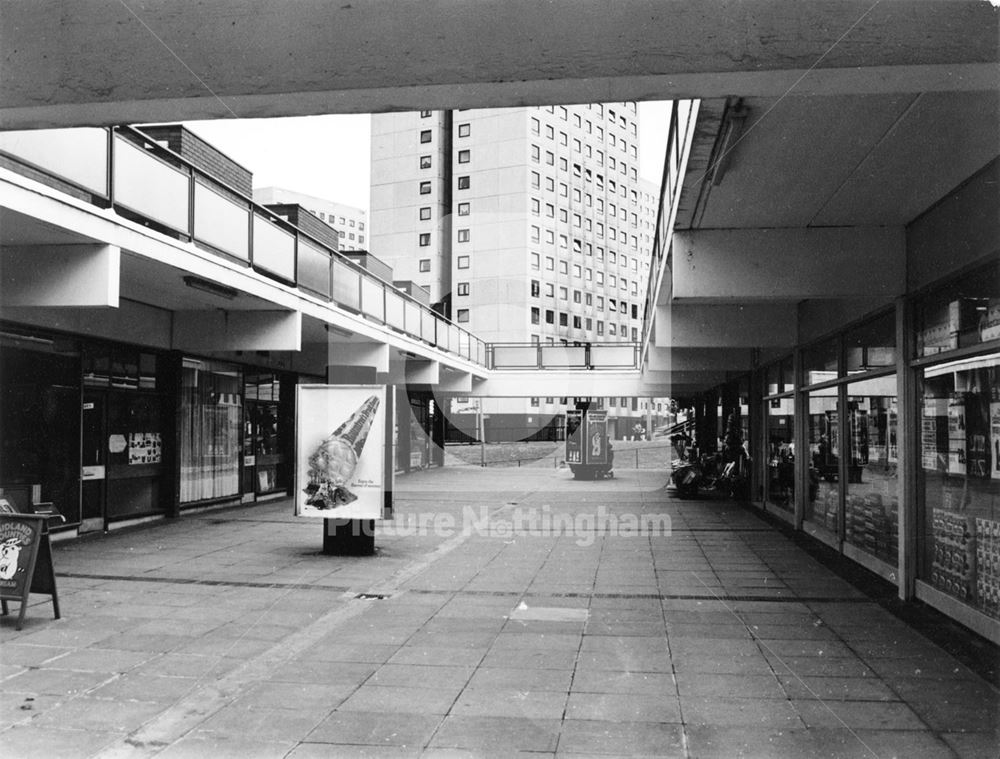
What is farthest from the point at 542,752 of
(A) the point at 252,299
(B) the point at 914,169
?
(A) the point at 252,299

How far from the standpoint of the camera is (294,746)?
179 inches

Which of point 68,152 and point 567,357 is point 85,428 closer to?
point 68,152

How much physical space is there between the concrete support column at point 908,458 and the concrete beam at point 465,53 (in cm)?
513

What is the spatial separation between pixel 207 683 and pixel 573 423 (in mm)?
24303

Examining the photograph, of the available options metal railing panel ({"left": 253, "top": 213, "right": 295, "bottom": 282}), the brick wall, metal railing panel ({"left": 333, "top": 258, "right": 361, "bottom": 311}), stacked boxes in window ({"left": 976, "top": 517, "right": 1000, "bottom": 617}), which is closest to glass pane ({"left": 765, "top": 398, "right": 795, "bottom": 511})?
stacked boxes in window ({"left": 976, "top": 517, "right": 1000, "bottom": 617})

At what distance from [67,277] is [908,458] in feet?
28.8

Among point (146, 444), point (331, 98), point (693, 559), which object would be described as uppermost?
point (331, 98)

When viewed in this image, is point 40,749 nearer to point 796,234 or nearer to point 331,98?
point 331,98

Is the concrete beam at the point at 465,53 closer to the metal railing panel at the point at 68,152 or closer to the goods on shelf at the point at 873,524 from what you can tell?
the metal railing panel at the point at 68,152

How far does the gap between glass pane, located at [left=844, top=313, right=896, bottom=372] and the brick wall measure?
29.6 feet

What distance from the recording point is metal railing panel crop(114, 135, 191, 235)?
31.1ft

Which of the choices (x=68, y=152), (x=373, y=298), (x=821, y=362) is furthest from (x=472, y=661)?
(x=373, y=298)

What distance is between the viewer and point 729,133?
5512mm

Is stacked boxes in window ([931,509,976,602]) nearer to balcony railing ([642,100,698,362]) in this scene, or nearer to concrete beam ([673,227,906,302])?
concrete beam ([673,227,906,302])
